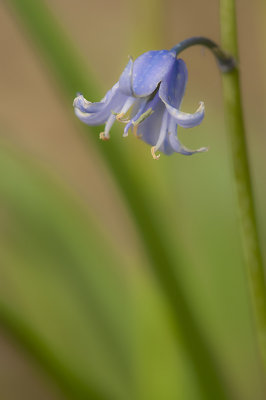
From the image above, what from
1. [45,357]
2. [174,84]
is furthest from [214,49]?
[45,357]

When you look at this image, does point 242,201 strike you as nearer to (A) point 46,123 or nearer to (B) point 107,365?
(B) point 107,365

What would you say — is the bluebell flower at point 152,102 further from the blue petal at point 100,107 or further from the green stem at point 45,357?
the green stem at point 45,357

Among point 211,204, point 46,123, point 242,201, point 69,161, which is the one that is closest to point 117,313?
point 211,204

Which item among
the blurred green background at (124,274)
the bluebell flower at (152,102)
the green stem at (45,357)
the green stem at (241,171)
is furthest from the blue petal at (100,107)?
the green stem at (45,357)

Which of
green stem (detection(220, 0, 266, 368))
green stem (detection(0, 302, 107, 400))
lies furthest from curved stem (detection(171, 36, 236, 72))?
green stem (detection(0, 302, 107, 400))

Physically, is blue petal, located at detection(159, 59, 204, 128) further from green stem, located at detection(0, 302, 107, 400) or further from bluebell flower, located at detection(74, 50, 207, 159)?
green stem, located at detection(0, 302, 107, 400)

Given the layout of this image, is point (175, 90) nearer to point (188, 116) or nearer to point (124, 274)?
point (188, 116)
